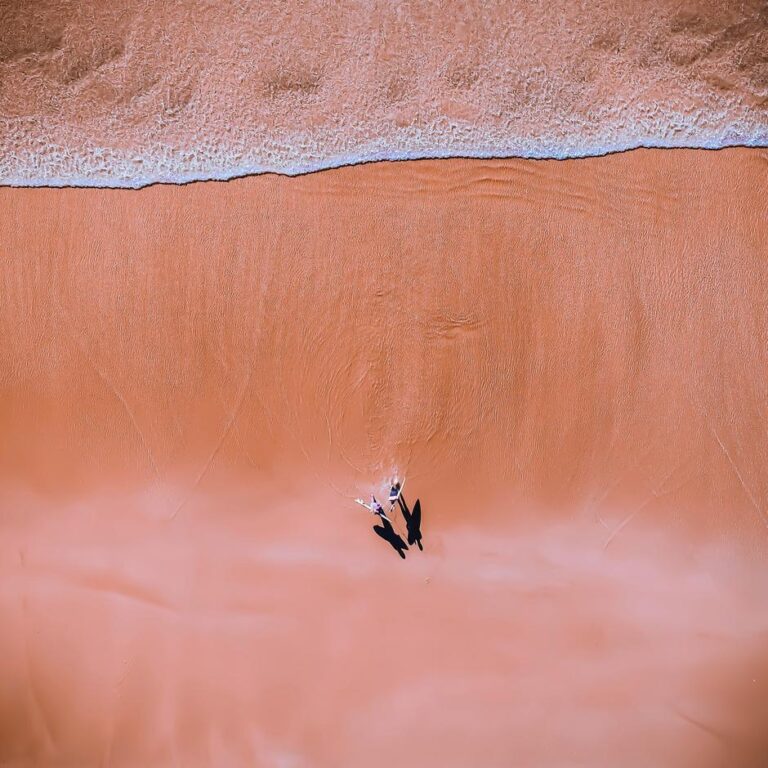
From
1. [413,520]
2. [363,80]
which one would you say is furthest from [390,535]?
[363,80]

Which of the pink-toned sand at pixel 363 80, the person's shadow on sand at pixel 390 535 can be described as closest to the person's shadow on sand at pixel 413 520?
the person's shadow on sand at pixel 390 535

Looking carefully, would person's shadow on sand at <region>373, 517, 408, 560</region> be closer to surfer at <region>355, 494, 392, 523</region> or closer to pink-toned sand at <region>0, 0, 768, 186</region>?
surfer at <region>355, 494, 392, 523</region>

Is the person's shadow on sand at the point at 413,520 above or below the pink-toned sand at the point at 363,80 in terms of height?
below

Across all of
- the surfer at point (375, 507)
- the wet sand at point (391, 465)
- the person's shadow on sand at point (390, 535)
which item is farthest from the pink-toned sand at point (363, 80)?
the person's shadow on sand at point (390, 535)

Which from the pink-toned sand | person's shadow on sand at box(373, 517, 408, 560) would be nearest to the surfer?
person's shadow on sand at box(373, 517, 408, 560)

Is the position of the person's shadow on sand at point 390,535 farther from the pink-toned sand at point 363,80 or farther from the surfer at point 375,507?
the pink-toned sand at point 363,80

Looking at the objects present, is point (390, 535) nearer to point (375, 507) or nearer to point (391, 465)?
point (375, 507)

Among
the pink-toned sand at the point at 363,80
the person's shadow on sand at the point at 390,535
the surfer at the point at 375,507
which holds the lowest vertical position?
the person's shadow on sand at the point at 390,535
